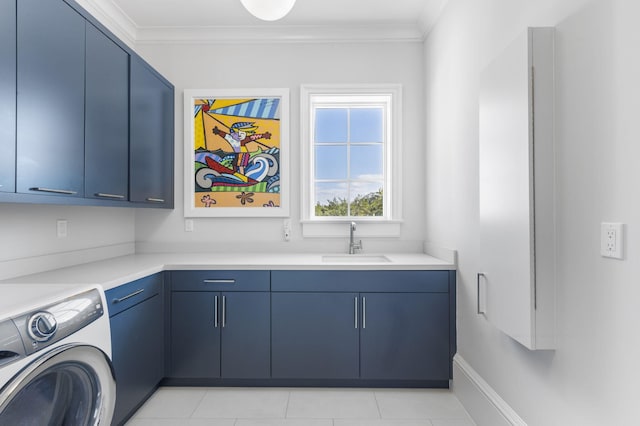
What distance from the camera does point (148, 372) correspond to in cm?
230

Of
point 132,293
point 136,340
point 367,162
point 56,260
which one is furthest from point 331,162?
point 56,260

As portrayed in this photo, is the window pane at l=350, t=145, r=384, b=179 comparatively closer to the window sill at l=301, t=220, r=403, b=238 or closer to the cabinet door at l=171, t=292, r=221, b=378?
the window sill at l=301, t=220, r=403, b=238

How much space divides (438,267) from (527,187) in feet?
3.78

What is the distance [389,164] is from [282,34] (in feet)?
4.52

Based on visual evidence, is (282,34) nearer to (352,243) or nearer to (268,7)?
(268,7)

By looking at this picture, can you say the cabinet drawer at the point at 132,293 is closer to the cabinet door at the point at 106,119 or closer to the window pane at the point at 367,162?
the cabinet door at the point at 106,119

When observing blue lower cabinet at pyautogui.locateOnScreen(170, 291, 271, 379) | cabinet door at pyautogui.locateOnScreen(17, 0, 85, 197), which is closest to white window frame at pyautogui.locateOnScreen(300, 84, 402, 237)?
blue lower cabinet at pyautogui.locateOnScreen(170, 291, 271, 379)

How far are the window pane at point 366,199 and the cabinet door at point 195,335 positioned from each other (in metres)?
1.36

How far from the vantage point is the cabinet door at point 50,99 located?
5.28 ft

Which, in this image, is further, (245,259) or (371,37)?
(371,37)

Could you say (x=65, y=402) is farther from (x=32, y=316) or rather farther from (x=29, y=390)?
(x=32, y=316)

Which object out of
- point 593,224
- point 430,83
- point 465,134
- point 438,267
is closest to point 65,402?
point 593,224

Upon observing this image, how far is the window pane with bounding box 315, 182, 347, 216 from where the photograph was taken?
10.5ft

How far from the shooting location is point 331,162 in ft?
10.6
